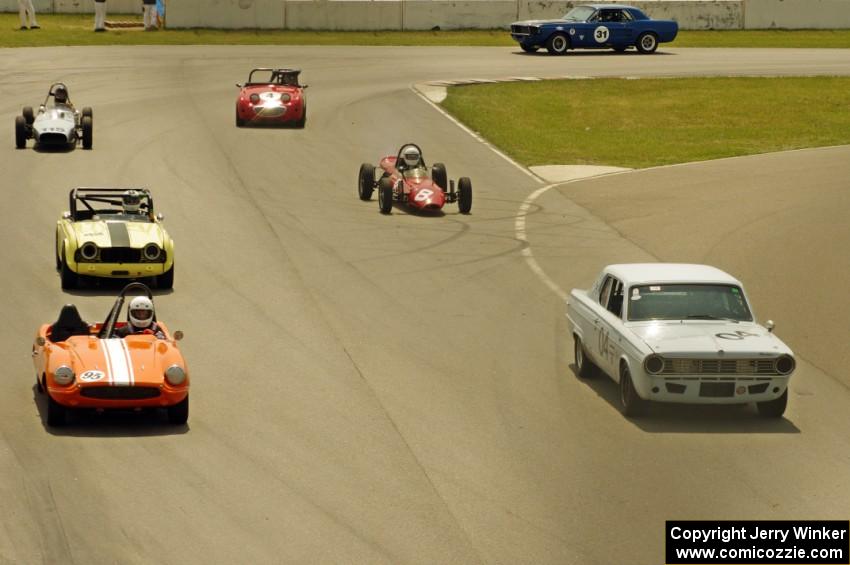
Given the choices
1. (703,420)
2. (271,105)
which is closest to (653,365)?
(703,420)

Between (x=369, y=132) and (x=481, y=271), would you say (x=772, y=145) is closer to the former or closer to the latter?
(x=369, y=132)

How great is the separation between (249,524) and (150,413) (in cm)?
356

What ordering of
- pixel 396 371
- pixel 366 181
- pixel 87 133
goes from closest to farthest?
pixel 396 371 → pixel 366 181 → pixel 87 133

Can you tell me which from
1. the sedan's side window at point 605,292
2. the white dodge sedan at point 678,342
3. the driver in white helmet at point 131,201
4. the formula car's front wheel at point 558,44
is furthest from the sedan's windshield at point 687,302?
the formula car's front wheel at point 558,44

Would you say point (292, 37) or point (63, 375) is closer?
point (63, 375)

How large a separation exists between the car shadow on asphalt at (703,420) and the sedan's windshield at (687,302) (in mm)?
964

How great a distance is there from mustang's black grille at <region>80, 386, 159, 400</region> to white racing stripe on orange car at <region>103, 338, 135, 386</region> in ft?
0.20

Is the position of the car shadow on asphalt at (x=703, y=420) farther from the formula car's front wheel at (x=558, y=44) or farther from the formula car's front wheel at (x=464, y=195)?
the formula car's front wheel at (x=558, y=44)

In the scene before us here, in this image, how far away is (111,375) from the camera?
14.6m

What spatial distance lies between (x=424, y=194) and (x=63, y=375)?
14.1 m

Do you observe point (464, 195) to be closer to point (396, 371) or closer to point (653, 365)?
point (396, 371)

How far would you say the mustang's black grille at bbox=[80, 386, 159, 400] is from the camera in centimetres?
1448

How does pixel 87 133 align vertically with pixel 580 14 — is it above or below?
below

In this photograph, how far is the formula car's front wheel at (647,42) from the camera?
2168 inches
